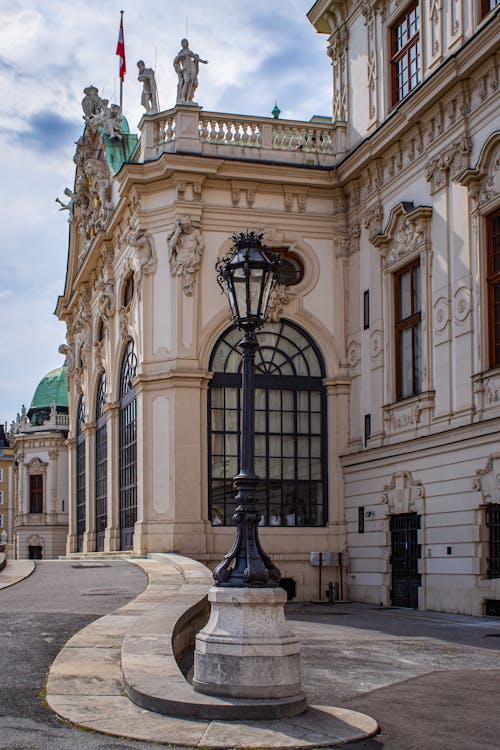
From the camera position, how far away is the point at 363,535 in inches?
1073

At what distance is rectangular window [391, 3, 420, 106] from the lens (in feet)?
84.4

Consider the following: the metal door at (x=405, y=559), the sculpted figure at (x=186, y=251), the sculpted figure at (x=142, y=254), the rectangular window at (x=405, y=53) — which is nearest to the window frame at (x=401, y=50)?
the rectangular window at (x=405, y=53)

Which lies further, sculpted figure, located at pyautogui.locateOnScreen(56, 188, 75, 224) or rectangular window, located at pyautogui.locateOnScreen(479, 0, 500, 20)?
sculpted figure, located at pyautogui.locateOnScreen(56, 188, 75, 224)

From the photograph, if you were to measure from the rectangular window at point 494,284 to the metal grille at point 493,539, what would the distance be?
113 inches

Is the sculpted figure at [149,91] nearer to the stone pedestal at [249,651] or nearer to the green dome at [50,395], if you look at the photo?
the stone pedestal at [249,651]

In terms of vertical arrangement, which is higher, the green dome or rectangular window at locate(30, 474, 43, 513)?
the green dome

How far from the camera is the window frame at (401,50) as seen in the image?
83.5 ft

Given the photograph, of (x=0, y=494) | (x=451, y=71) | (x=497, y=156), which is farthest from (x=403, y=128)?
(x=0, y=494)

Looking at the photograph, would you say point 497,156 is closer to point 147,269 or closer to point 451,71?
point 451,71

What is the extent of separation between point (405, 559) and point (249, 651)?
16392 mm

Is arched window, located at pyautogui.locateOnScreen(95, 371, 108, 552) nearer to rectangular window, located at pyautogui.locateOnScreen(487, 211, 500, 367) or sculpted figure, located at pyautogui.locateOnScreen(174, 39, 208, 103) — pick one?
sculpted figure, located at pyautogui.locateOnScreen(174, 39, 208, 103)

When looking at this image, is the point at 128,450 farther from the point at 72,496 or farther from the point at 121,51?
the point at 121,51

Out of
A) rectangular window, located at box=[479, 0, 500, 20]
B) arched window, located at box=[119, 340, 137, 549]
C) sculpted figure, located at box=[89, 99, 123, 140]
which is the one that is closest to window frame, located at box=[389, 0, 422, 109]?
rectangular window, located at box=[479, 0, 500, 20]

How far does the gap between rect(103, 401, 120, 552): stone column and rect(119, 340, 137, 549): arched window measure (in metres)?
0.27
